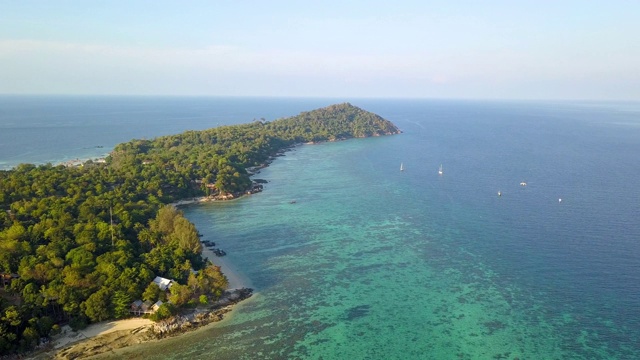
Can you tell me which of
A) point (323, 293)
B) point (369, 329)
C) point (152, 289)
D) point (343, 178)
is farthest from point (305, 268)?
point (343, 178)

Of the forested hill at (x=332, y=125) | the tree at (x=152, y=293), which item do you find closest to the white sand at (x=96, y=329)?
the tree at (x=152, y=293)

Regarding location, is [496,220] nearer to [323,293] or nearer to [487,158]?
[323,293]

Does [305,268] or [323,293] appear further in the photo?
[305,268]

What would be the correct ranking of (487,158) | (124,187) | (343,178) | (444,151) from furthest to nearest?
(444,151), (487,158), (343,178), (124,187)

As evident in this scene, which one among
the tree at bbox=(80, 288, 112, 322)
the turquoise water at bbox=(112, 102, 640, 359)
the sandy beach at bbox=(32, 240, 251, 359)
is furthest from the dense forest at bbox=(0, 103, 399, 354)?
the turquoise water at bbox=(112, 102, 640, 359)

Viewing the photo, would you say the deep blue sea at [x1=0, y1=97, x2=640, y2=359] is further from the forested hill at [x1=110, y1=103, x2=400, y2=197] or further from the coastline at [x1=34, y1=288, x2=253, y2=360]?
the forested hill at [x1=110, y1=103, x2=400, y2=197]

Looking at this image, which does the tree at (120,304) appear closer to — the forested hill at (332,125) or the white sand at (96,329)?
the white sand at (96,329)
